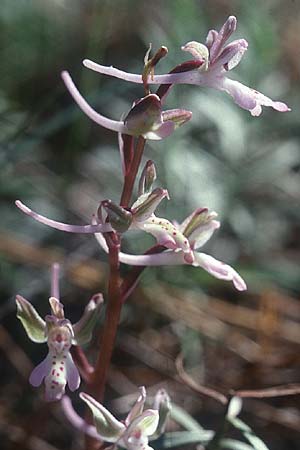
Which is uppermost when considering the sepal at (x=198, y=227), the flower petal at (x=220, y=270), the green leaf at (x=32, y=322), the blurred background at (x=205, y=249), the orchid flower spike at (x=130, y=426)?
the sepal at (x=198, y=227)

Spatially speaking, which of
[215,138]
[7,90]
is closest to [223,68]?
[215,138]

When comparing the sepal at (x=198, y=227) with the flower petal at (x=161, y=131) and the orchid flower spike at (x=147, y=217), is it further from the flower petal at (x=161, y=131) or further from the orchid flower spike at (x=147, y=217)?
the flower petal at (x=161, y=131)

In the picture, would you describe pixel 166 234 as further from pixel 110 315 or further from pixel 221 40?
pixel 221 40

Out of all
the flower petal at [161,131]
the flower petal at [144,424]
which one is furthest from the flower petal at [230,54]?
the flower petal at [144,424]

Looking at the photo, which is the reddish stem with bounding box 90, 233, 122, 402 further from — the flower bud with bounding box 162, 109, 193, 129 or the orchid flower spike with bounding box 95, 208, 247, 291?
the flower bud with bounding box 162, 109, 193, 129

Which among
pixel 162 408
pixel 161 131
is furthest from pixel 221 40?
pixel 162 408

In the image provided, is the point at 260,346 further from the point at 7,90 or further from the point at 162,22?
the point at 162,22

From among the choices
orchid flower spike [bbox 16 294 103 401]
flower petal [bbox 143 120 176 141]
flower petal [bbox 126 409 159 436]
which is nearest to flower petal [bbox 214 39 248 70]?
flower petal [bbox 143 120 176 141]
